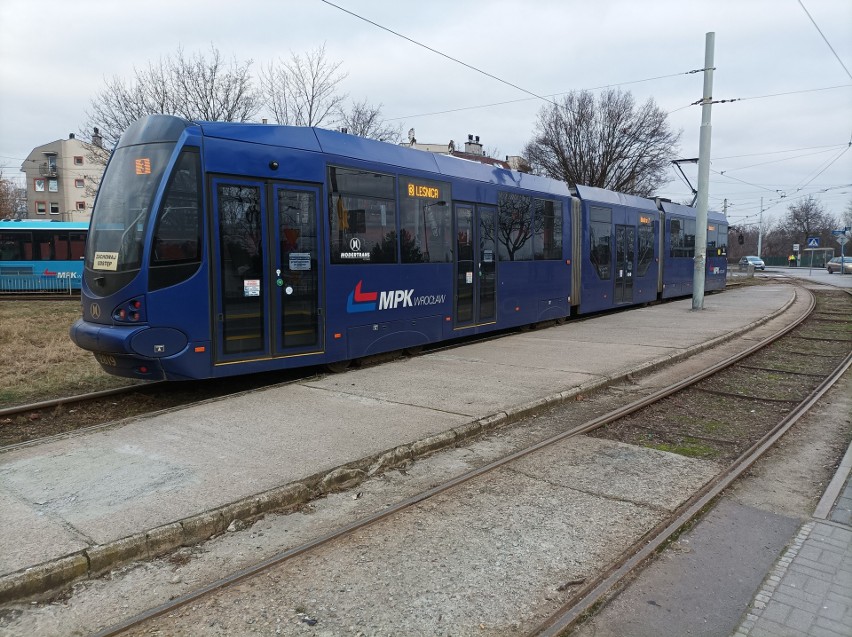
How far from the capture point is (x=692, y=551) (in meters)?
3.96

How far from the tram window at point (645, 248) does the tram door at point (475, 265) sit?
9252 millimetres

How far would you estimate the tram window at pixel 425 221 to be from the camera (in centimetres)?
1005

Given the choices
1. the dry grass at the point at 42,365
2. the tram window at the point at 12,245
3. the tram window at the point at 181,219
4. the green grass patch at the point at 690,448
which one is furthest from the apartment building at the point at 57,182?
the green grass patch at the point at 690,448

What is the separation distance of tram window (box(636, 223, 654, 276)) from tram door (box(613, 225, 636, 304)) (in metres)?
0.60

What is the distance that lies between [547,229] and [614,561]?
11.3 meters

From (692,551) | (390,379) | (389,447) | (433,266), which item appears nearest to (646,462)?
(692,551)

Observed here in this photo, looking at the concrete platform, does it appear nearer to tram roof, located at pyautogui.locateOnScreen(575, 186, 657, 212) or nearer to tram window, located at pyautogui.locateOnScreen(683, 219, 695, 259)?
tram roof, located at pyautogui.locateOnScreen(575, 186, 657, 212)

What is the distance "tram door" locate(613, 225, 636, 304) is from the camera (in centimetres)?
1842

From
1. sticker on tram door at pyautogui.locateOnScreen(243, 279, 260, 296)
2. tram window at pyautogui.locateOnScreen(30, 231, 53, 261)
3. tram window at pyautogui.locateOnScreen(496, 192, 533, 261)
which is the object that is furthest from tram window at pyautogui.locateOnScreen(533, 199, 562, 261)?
tram window at pyautogui.locateOnScreen(30, 231, 53, 261)

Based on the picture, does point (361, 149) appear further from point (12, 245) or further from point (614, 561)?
point (12, 245)

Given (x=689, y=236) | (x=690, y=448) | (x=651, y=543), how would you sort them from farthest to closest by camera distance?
(x=689, y=236), (x=690, y=448), (x=651, y=543)

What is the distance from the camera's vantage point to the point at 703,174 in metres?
20.4

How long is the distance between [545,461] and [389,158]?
5.88m

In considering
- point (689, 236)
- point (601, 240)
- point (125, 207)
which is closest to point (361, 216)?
point (125, 207)
